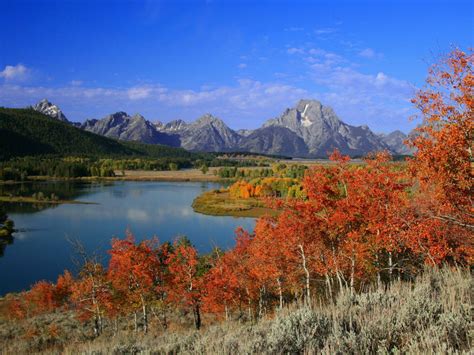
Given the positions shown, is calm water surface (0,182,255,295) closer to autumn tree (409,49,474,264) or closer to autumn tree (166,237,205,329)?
autumn tree (166,237,205,329)

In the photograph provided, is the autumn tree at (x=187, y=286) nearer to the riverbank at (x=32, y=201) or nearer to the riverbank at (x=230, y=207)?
the riverbank at (x=230, y=207)

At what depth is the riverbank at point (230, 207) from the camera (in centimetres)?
9967

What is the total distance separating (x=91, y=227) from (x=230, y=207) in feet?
126

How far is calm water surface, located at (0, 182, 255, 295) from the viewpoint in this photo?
53.9 metres

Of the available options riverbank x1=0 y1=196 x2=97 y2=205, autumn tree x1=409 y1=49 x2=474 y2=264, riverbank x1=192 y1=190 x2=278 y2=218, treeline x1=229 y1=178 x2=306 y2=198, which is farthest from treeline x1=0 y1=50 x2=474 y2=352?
treeline x1=229 y1=178 x2=306 y2=198

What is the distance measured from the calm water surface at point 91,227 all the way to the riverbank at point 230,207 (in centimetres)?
387

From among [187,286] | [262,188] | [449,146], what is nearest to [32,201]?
[262,188]

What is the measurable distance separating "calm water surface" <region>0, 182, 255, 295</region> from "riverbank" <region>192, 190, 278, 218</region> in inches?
152

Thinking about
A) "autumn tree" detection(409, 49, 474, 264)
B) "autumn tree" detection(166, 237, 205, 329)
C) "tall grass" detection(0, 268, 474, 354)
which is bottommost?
"autumn tree" detection(166, 237, 205, 329)

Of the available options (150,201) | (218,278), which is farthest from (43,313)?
(150,201)

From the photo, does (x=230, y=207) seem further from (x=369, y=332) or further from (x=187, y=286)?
(x=369, y=332)

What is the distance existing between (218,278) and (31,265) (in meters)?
34.0

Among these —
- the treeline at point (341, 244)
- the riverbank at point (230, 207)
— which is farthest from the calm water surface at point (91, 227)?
the treeline at point (341, 244)

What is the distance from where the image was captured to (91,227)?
76875mm
